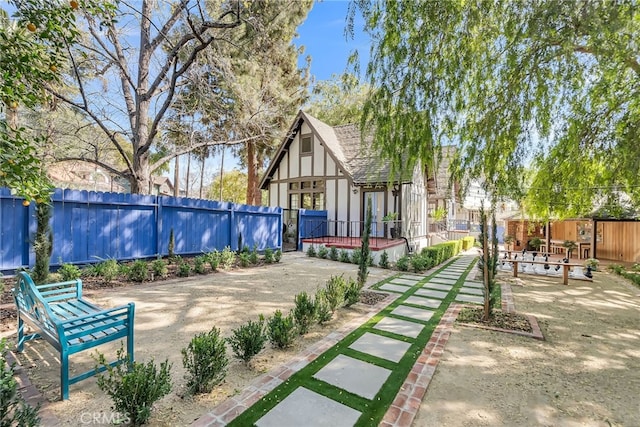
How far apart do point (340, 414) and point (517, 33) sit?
19.8 ft

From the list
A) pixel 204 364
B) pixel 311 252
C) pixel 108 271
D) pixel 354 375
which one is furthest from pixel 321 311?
pixel 311 252

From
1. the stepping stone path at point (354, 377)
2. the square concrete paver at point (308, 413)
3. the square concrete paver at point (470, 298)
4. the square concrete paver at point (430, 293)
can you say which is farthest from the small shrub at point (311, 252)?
the square concrete paver at point (308, 413)

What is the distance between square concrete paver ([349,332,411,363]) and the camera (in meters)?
3.68

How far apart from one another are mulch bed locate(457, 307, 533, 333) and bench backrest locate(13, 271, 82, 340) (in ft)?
18.8

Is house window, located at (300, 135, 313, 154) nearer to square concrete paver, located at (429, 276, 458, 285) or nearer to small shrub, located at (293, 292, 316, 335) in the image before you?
square concrete paver, located at (429, 276, 458, 285)

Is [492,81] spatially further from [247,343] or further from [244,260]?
[244,260]

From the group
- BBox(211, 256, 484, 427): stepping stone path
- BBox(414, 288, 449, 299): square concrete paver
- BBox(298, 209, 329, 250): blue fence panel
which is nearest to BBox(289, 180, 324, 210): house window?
BBox(298, 209, 329, 250): blue fence panel

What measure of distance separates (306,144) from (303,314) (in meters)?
13.7

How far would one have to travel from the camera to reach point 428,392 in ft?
9.50

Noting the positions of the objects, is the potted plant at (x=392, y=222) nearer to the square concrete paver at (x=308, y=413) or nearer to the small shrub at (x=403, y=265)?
the small shrub at (x=403, y=265)

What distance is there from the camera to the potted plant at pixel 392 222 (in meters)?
13.3

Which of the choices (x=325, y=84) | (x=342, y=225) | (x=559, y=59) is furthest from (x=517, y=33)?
(x=325, y=84)

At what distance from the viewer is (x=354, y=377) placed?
3.13 meters

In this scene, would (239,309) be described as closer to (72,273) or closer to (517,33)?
(72,273)
